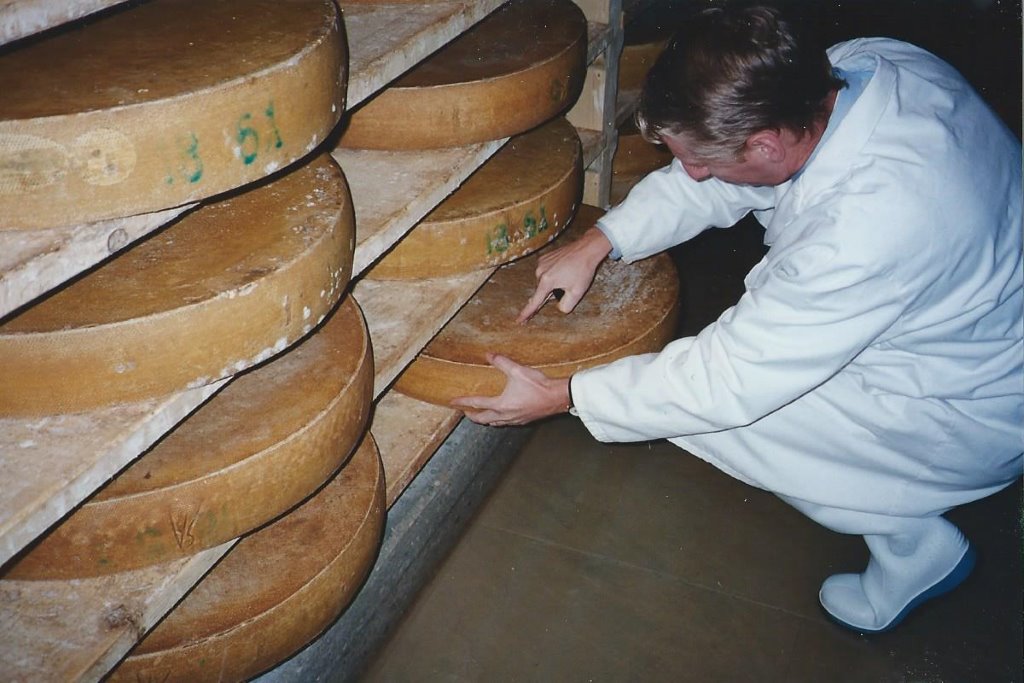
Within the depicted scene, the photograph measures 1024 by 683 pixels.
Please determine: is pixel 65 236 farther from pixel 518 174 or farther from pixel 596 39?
pixel 596 39

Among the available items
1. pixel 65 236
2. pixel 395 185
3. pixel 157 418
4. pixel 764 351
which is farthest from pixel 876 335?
pixel 65 236

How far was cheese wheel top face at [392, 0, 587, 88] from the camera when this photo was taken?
71.0 inches

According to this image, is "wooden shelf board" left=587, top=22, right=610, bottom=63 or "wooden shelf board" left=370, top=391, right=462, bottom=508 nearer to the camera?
"wooden shelf board" left=370, top=391, right=462, bottom=508


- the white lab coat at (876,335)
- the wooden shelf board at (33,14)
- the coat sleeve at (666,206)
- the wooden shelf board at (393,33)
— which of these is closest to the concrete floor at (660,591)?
the white lab coat at (876,335)

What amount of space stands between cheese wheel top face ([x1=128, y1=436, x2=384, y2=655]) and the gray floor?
20.4 inches

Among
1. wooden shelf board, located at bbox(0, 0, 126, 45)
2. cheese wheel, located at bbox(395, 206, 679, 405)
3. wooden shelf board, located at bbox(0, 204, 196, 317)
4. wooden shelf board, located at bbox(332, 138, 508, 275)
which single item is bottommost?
cheese wheel, located at bbox(395, 206, 679, 405)

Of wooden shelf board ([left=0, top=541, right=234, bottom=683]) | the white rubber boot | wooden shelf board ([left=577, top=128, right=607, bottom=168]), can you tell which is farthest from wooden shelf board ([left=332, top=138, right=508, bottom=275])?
the white rubber boot

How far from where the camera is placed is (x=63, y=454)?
113 cm

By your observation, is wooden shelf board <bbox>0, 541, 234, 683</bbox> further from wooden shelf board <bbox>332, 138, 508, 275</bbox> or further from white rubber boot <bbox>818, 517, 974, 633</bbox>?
white rubber boot <bbox>818, 517, 974, 633</bbox>

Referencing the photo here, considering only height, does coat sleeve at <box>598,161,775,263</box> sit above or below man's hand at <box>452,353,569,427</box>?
above

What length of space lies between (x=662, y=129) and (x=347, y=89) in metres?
0.60

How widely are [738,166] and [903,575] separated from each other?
1013 millimetres

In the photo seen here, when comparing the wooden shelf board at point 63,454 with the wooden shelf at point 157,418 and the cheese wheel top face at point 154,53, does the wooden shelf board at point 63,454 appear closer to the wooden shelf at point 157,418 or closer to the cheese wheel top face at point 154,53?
the wooden shelf at point 157,418

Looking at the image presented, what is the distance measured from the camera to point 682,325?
3.09 meters
